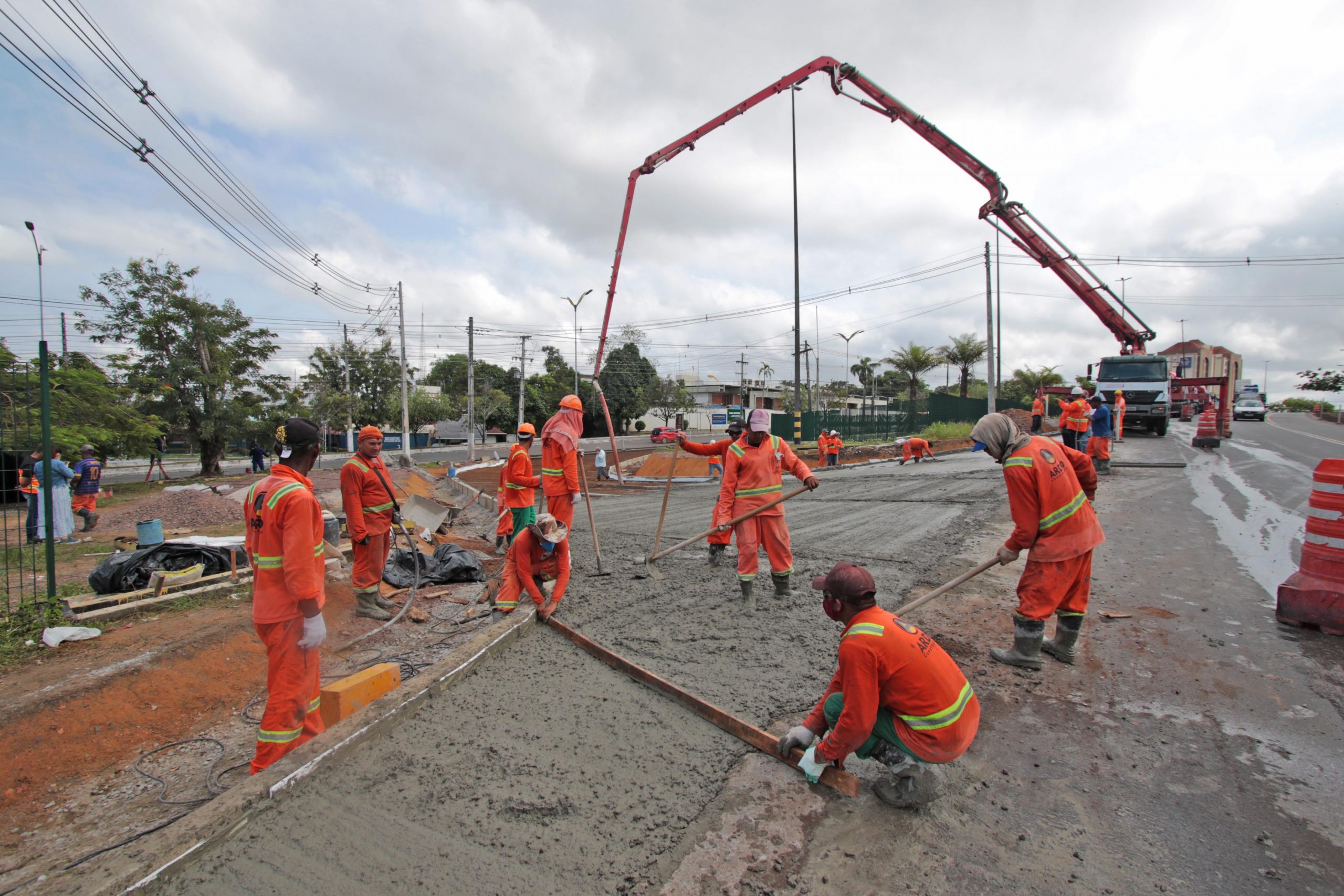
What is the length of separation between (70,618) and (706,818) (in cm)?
589

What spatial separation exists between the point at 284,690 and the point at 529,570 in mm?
2186

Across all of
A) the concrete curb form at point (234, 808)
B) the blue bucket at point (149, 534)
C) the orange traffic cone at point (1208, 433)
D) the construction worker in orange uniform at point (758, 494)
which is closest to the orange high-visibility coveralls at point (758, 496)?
the construction worker in orange uniform at point (758, 494)

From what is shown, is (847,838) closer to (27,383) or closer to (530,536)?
(530,536)

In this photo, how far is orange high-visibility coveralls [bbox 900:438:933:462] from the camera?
17969 mm

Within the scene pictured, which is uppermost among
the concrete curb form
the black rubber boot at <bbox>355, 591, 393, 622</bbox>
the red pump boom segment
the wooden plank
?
the red pump boom segment

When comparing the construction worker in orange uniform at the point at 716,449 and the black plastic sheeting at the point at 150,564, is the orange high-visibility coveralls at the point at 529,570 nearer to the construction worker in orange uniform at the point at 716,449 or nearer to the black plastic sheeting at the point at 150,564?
the construction worker in orange uniform at the point at 716,449

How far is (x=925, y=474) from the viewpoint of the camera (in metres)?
14.2

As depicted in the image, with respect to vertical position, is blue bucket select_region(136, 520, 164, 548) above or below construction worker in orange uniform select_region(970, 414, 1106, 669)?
below

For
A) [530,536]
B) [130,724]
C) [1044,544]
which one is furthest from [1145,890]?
[130,724]

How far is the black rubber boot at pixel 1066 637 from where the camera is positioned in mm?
3895

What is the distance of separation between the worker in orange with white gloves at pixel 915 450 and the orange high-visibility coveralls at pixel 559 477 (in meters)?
13.4

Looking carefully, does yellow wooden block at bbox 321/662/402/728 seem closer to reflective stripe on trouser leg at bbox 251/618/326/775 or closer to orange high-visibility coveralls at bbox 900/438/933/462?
reflective stripe on trouser leg at bbox 251/618/326/775

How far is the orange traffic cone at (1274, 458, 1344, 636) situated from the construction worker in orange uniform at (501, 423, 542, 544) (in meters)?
6.17

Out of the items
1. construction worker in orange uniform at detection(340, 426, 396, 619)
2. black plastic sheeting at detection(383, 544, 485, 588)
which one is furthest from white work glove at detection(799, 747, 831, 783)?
black plastic sheeting at detection(383, 544, 485, 588)
